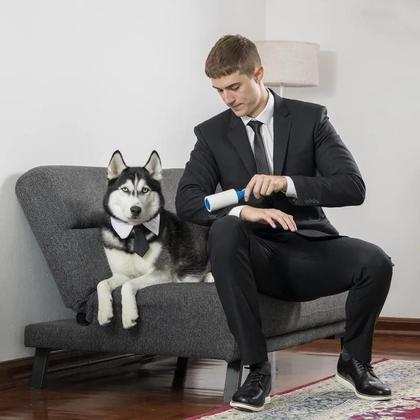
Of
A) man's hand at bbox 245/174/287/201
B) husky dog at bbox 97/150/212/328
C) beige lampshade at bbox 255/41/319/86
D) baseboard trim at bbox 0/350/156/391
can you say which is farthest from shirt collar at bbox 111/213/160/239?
beige lampshade at bbox 255/41/319/86

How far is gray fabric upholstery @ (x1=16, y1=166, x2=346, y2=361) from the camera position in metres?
3.27

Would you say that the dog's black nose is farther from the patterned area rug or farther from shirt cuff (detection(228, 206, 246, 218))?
the patterned area rug

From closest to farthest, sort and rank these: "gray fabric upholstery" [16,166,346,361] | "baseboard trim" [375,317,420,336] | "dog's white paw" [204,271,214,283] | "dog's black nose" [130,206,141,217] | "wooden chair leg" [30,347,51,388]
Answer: "gray fabric upholstery" [16,166,346,361], "dog's black nose" [130,206,141,217], "wooden chair leg" [30,347,51,388], "dog's white paw" [204,271,214,283], "baseboard trim" [375,317,420,336]

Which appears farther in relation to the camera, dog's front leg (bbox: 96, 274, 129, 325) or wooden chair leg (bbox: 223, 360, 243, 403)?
dog's front leg (bbox: 96, 274, 129, 325)

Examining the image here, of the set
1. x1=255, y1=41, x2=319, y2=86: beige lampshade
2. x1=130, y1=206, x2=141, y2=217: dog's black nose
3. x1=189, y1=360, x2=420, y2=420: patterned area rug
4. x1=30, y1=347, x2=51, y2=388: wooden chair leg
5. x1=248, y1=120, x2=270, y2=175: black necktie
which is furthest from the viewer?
x1=255, y1=41, x2=319, y2=86: beige lampshade

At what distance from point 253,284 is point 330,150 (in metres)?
0.52

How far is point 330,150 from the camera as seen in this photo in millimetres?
3113

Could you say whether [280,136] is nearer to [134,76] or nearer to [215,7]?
[134,76]

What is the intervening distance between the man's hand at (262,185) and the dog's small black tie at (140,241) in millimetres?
778

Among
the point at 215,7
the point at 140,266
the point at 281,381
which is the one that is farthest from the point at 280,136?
the point at 215,7

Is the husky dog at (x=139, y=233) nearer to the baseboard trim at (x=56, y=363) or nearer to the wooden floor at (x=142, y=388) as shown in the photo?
the wooden floor at (x=142, y=388)

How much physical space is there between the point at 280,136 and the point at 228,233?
44cm

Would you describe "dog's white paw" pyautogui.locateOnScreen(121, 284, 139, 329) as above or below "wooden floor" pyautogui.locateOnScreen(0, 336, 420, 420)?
above

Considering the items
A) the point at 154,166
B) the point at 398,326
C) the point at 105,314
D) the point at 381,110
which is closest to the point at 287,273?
the point at 105,314
